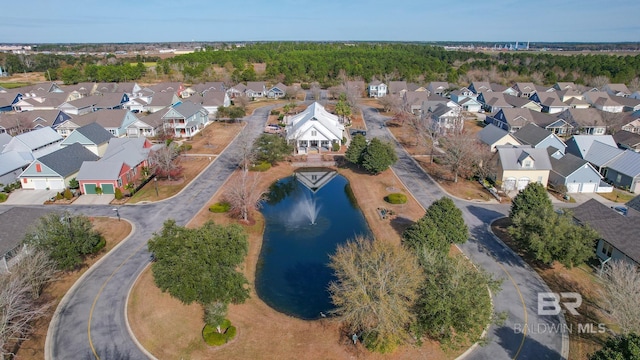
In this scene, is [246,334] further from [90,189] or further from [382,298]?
[90,189]

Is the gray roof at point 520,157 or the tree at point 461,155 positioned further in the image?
the tree at point 461,155

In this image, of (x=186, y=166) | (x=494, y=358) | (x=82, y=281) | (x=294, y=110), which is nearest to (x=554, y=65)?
(x=294, y=110)

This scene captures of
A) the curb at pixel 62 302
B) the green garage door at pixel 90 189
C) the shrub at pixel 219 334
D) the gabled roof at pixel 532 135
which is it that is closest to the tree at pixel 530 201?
the gabled roof at pixel 532 135

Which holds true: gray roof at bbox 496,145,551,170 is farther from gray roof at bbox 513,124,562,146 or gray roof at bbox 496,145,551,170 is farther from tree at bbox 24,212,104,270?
tree at bbox 24,212,104,270

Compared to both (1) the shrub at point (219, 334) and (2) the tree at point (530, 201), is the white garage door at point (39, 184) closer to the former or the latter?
(1) the shrub at point (219, 334)

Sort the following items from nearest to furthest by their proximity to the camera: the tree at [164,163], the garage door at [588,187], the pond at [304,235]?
the pond at [304,235], the garage door at [588,187], the tree at [164,163]

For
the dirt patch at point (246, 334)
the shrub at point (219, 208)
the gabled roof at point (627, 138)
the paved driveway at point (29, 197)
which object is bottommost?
the dirt patch at point (246, 334)

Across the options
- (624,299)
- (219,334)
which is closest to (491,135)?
(624,299)
